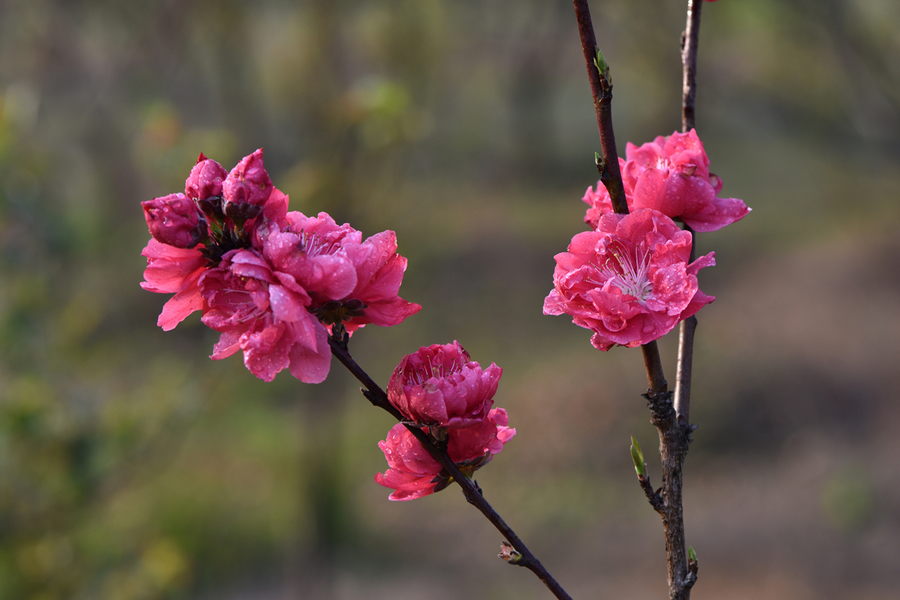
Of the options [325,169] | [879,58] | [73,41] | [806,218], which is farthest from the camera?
[806,218]

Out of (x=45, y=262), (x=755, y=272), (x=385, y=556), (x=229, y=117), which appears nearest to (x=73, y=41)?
(x=229, y=117)

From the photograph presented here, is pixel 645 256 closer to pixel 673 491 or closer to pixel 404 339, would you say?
pixel 673 491

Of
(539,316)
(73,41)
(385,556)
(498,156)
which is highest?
(73,41)

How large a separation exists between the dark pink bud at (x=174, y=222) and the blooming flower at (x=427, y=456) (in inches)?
10.6

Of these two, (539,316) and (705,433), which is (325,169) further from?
(539,316)

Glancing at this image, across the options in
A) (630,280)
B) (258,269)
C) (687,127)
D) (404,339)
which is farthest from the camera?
(404,339)

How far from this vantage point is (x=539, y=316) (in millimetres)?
8016

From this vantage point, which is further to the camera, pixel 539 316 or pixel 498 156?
pixel 498 156

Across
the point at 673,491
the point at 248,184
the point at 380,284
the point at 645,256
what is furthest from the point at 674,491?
the point at 248,184

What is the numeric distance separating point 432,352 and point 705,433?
18.1 feet

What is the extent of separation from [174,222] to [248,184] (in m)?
0.07

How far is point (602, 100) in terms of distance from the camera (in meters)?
0.65

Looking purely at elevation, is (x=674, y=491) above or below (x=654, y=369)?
below

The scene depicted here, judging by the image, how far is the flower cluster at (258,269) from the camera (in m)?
0.59
